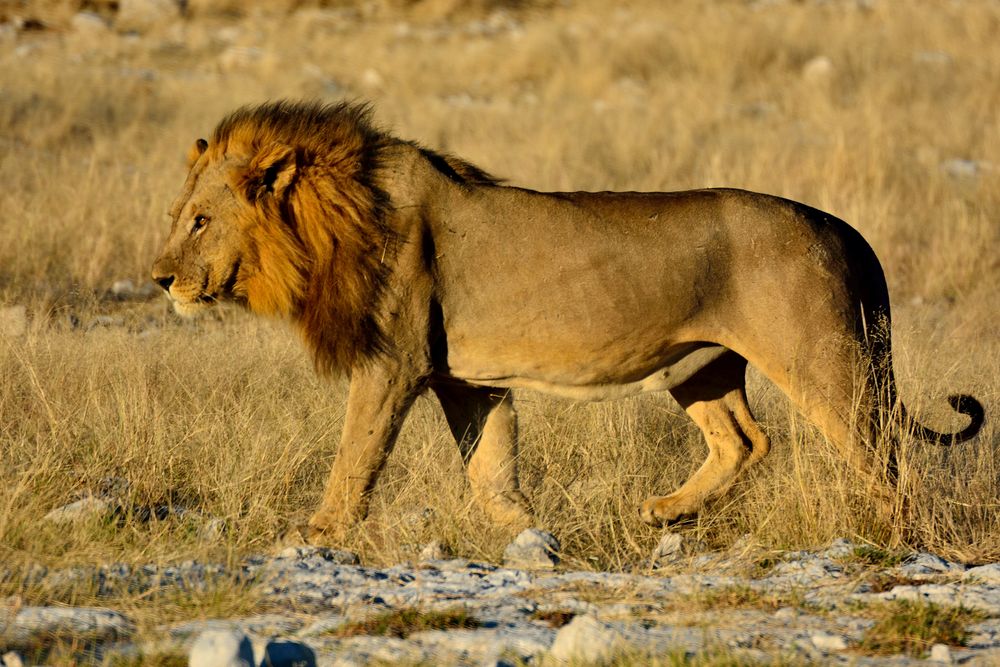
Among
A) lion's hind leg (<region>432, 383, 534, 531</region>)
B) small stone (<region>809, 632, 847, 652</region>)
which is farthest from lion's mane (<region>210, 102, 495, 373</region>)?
small stone (<region>809, 632, 847, 652</region>)

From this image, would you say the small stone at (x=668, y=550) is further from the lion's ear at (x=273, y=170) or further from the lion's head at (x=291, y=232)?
the lion's ear at (x=273, y=170)

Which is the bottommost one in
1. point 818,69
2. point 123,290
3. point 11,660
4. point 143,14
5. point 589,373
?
point 11,660

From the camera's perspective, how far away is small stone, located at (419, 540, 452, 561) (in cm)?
434

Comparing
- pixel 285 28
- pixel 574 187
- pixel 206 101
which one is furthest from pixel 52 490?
pixel 285 28

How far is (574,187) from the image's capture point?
35.9ft

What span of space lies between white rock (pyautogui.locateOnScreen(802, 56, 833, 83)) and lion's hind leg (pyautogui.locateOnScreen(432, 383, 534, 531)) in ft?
35.0

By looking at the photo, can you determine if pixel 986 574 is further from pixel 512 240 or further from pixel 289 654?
pixel 289 654

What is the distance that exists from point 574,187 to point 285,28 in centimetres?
893

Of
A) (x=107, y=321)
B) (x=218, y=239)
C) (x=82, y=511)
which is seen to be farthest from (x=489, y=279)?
(x=107, y=321)

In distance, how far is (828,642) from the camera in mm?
3430

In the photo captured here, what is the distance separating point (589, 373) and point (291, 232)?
1064 millimetres

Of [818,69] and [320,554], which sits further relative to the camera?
[818,69]

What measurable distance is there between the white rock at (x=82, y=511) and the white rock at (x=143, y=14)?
14.2 m

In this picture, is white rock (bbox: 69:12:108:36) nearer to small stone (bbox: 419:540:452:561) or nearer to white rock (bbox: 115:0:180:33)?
white rock (bbox: 115:0:180:33)
